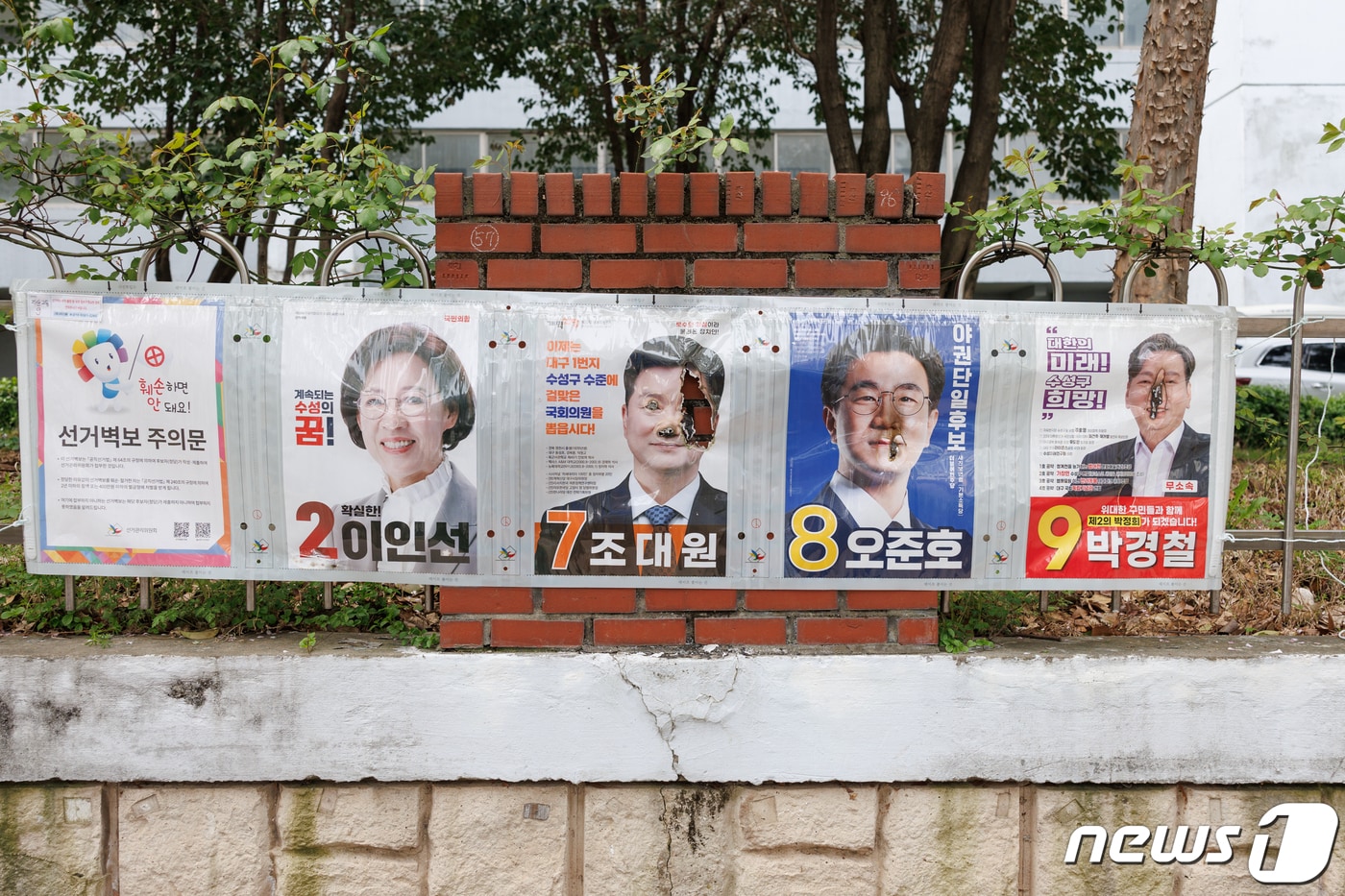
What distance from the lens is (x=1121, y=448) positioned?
292 cm

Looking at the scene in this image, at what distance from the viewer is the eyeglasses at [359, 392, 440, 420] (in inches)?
114

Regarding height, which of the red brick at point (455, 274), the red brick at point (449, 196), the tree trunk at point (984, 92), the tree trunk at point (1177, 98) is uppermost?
the tree trunk at point (984, 92)

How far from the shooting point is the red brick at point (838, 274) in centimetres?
288

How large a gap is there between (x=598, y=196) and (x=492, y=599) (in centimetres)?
118

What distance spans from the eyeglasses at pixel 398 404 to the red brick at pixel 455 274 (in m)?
0.32

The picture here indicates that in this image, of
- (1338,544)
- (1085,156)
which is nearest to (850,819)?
(1338,544)

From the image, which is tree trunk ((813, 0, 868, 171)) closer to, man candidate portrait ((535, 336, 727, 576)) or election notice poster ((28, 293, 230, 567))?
man candidate portrait ((535, 336, 727, 576))

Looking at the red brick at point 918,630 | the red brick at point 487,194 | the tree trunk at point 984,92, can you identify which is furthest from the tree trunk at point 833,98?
the red brick at point 918,630

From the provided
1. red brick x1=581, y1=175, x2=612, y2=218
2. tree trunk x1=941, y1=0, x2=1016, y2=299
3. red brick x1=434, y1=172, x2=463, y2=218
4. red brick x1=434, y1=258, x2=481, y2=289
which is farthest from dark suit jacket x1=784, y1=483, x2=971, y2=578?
tree trunk x1=941, y1=0, x2=1016, y2=299

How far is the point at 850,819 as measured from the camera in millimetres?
2943

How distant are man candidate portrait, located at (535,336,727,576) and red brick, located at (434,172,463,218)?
0.64 metres

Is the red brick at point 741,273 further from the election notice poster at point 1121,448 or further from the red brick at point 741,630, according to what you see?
the red brick at point 741,630

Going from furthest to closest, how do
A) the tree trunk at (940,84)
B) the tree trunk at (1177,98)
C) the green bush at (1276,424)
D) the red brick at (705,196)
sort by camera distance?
the tree trunk at (940,84) < the green bush at (1276,424) < the tree trunk at (1177,98) < the red brick at (705,196)

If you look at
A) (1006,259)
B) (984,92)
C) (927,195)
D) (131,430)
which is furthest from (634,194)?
(984,92)
